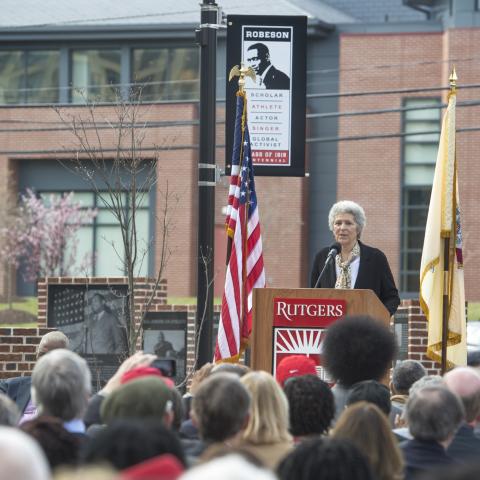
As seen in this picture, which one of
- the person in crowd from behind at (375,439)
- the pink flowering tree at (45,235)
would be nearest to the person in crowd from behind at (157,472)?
the person in crowd from behind at (375,439)

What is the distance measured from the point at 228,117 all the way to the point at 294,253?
105ft

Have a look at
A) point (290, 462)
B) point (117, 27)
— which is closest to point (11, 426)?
point (290, 462)

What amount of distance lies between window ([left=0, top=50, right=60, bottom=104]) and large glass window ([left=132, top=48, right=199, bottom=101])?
2.87 metres

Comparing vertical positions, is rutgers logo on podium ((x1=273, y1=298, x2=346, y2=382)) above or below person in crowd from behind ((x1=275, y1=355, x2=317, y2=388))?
above

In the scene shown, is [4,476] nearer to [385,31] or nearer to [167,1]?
[385,31]

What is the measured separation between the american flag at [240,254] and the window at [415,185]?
3127 centimetres

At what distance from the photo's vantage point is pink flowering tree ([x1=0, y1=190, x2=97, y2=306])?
138 ft

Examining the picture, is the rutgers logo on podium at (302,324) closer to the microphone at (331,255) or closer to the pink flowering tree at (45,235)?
the microphone at (331,255)

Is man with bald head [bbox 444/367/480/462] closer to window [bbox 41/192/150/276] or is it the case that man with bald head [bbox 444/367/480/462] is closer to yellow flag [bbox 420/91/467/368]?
yellow flag [bbox 420/91/467/368]

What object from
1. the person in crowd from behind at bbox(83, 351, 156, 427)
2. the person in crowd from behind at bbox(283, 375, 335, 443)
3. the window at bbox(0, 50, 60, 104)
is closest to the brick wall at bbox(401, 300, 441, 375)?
the person in crowd from behind at bbox(83, 351, 156, 427)

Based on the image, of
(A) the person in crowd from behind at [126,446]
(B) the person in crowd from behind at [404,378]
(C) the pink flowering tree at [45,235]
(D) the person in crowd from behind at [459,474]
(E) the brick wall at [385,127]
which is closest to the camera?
(D) the person in crowd from behind at [459,474]

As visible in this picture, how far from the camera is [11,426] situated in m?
6.20

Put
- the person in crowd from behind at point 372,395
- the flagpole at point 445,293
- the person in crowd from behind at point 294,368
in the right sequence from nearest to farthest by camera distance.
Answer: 1. the person in crowd from behind at point 372,395
2. the person in crowd from behind at point 294,368
3. the flagpole at point 445,293

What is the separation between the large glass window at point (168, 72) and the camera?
42.8 m
